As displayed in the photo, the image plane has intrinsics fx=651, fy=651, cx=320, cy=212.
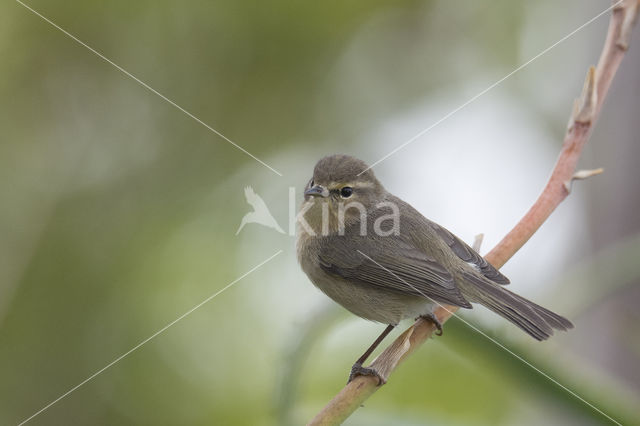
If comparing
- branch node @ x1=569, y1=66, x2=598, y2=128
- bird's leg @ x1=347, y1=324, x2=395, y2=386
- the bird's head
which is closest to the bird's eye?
the bird's head

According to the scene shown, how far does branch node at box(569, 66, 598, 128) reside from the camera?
1631mm

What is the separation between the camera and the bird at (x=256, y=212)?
268 centimetres

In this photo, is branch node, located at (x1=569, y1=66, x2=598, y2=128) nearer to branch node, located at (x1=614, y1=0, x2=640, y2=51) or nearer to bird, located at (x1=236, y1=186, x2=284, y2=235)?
branch node, located at (x1=614, y1=0, x2=640, y2=51)

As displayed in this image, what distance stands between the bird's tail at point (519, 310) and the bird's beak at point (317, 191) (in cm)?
70

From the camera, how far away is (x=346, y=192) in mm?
2779

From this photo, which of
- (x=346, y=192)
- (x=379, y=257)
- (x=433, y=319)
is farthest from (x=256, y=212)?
(x=433, y=319)

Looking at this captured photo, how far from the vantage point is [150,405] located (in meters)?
2.42

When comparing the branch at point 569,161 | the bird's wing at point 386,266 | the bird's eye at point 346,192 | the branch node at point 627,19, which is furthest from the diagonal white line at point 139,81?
the branch node at point 627,19

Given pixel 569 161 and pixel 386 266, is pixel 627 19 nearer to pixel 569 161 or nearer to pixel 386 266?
pixel 569 161

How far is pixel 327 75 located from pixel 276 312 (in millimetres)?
1337

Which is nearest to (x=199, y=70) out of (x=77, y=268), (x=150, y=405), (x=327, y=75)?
(x=327, y=75)

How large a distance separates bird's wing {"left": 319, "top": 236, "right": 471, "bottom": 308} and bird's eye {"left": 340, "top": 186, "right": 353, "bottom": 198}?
0.63ft

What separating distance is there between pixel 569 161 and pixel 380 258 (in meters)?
1.13

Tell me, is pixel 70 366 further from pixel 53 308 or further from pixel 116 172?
pixel 116 172
